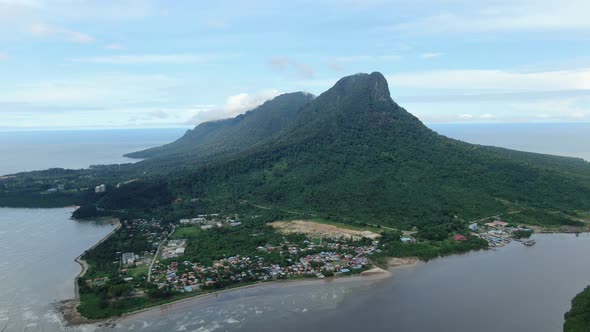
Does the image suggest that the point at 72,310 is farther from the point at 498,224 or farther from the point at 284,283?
the point at 498,224

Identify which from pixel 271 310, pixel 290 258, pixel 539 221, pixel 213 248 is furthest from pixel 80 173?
pixel 539 221

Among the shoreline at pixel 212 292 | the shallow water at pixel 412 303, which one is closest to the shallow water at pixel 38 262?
the shoreline at pixel 212 292

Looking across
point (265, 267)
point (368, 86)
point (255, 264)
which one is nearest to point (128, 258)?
point (255, 264)

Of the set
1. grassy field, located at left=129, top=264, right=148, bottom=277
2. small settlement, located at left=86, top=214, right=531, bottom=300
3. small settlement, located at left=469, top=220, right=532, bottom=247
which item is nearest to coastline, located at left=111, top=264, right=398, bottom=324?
small settlement, located at left=86, top=214, right=531, bottom=300

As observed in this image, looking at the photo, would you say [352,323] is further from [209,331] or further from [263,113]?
[263,113]

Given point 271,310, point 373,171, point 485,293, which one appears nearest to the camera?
point 271,310
